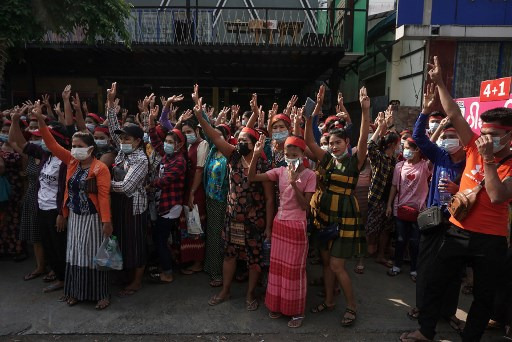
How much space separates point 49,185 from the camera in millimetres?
4133

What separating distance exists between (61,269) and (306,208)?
8.89 ft

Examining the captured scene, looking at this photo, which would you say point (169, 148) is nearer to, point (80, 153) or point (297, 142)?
point (80, 153)

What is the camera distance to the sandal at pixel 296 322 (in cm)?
353

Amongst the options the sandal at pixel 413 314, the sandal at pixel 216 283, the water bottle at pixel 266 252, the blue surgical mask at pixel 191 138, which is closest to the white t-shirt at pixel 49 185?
the blue surgical mask at pixel 191 138

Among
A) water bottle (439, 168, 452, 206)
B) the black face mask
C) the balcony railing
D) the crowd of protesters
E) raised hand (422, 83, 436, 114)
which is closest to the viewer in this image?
the crowd of protesters

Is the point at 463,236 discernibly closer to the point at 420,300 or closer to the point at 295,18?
the point at 420,300

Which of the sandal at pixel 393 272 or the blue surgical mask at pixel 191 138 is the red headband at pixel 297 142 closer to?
the blue surgical mask at pixel 191 138

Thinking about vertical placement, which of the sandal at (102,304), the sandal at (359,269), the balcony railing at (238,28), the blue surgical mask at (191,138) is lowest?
the sandal at (102,304)

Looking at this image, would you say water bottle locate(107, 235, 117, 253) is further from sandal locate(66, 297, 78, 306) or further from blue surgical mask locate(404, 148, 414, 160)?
blue surgical mask locate(404, 148, 414, 160)

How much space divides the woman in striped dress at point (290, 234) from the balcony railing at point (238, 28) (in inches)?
274

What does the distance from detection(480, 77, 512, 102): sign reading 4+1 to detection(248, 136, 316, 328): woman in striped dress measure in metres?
2.38

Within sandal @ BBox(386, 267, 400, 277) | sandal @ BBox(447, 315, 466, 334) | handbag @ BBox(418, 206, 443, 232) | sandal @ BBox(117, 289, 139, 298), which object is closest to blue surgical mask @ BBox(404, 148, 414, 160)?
sandal @ BBox(386, 267, 400, 277)

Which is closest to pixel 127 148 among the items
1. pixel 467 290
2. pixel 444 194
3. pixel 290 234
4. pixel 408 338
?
pixel 290 234

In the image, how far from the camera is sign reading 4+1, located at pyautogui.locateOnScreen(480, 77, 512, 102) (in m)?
4.13
